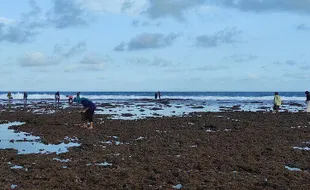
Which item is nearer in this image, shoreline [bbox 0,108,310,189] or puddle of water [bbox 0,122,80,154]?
shoreline [bbox 0,108,310,189]

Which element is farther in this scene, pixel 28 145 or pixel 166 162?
pixel 28 145

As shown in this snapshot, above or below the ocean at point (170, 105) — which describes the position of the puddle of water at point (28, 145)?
below

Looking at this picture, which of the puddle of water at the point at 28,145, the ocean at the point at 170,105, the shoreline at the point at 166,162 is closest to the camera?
the shoreline at the point at 166,162

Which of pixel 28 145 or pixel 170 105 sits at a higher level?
pixel 170 105

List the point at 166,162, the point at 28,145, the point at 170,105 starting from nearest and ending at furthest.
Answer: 1. the point at 166,162
2. the point at 28,145
3. the point at 170,105

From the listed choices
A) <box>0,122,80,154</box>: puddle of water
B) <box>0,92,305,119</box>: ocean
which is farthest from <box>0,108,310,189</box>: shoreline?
<box>0,92,305,119</box>: ocean

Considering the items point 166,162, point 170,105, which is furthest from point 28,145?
point 170,105

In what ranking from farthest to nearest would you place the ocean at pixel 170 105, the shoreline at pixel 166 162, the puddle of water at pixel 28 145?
the ocean at pixel 170 105, the puddle of water at pixel 28 145, the shoreline at pixel 166 162

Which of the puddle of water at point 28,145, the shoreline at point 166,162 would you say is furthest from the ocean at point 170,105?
the shoreline at point 166,162

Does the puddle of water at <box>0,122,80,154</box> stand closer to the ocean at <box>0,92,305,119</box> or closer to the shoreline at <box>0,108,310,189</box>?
the shoreline at <box>0,108,310,189</box>

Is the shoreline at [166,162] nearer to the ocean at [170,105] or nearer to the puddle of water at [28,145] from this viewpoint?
the puddle of water at [28,145]

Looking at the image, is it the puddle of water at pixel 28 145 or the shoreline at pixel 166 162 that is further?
the puddle of water at pixel 28 145

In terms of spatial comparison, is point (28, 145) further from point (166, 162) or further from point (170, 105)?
point (170, 105)

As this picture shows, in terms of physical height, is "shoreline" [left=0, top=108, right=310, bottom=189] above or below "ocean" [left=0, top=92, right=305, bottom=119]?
below
